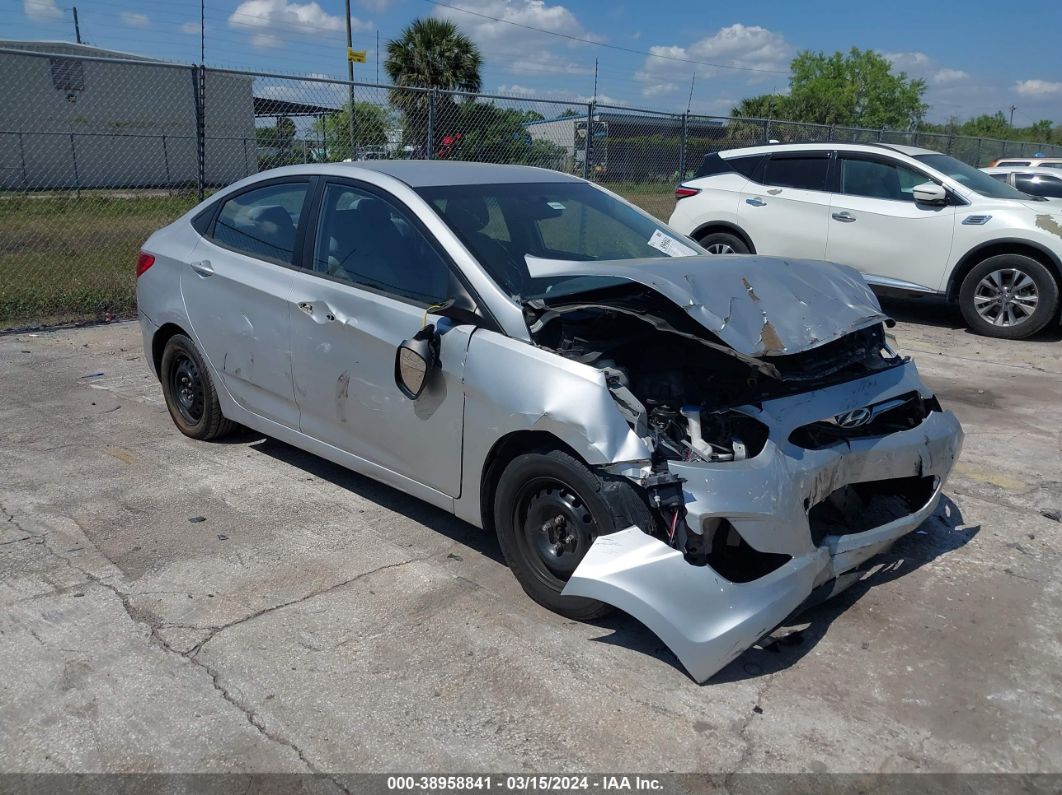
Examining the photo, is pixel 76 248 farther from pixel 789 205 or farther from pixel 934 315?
pixel 934 315

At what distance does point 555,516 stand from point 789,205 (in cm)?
748

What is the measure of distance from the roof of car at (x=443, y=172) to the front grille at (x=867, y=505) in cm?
226

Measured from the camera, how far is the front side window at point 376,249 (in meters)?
3.95

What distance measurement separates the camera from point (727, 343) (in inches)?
129

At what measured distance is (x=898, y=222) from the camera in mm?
9164

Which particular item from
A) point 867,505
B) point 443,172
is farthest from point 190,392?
point 867,505

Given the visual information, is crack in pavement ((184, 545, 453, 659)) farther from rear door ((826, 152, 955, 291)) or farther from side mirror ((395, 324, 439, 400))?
rear door ((826, 152, 955, 291))

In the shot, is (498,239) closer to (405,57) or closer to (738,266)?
(738,266)

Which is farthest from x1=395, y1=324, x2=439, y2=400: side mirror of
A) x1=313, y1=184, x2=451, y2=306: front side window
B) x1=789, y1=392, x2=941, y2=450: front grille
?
x1=789, y1=392, x2=941, y2=450: front grille

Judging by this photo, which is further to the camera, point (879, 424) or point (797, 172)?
point (797, 172)

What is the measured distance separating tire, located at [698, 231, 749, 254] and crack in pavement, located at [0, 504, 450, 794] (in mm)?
7168

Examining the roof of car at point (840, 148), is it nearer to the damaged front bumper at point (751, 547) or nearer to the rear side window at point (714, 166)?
the rear side window at point (714, 166)

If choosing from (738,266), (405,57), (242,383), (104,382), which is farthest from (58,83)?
(738,266)

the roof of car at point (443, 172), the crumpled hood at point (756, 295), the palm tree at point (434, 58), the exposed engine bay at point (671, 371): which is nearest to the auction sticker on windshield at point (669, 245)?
the crumpled hood at point (756, 295)
